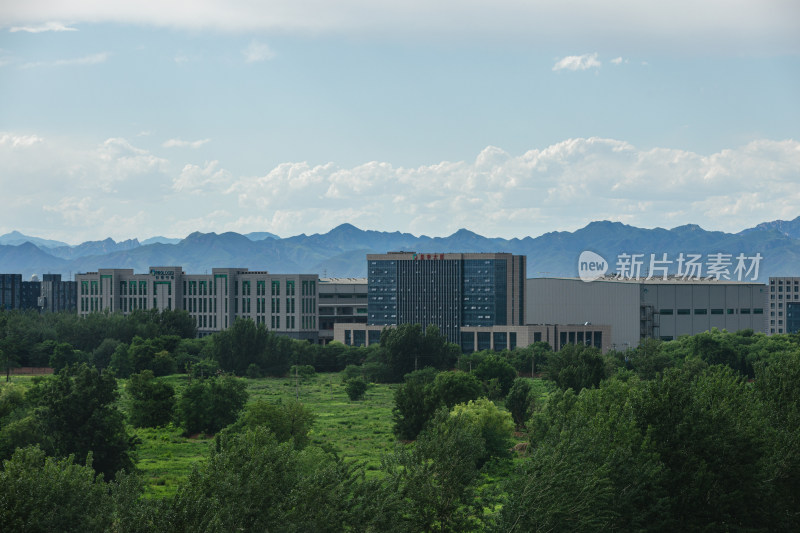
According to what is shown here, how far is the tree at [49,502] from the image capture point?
41500 mm

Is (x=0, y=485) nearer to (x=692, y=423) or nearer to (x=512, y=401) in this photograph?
(x=692, y=423)

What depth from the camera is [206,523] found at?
38.3 metres

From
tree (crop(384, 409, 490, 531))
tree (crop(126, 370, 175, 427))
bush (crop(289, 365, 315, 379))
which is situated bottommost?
bush (crop(289, 365, 315, 379))

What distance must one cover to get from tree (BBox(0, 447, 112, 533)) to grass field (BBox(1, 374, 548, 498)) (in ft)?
48.1

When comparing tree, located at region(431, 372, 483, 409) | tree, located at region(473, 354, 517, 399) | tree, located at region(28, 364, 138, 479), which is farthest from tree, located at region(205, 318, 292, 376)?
tree, located at region(28, 364, 138, 479)

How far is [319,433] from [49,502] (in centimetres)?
5616

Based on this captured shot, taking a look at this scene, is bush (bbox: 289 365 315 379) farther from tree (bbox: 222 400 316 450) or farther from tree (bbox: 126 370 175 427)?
tree (bbox: 222 400 316 450)

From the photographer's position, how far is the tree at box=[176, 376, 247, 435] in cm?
10288

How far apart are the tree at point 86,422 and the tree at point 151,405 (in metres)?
24.9

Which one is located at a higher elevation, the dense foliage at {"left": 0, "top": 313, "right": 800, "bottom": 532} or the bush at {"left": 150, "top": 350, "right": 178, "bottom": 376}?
the dense foliage at {"left": 0, "top": 313, "right": 800, "bottom": 532}

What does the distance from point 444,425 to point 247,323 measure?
12097 centimetres

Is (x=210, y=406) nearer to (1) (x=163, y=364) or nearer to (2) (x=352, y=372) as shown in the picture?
(2) (x=352, y=372)

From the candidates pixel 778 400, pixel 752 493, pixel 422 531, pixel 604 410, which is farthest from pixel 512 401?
pixel 422 531

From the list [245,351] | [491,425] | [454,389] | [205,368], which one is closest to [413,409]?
[454,389]
